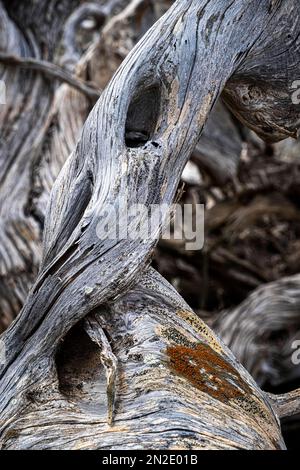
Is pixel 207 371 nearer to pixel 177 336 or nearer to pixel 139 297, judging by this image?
pixel 177 336

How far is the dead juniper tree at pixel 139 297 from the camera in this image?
1633 millimetres

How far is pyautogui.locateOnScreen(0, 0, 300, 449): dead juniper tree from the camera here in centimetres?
163

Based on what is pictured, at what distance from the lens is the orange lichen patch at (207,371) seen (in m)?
1.72

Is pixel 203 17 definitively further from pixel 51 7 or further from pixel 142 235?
pixel 51 7

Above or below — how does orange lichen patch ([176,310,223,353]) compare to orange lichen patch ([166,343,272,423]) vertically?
above

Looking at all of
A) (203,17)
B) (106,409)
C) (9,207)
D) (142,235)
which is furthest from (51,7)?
(106,409)

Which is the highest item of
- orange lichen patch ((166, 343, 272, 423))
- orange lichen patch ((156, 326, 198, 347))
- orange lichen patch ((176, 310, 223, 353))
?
orange lichen patch ((176, 310, 223, 353))

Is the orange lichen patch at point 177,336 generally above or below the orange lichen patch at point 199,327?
below

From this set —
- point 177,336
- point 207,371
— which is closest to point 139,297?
point 177,336

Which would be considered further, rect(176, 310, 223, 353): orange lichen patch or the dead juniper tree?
rect(176, 310, 223, 353): orange lichen patch

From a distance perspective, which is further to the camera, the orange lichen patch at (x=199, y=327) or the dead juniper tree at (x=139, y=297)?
the orange lichen patch at (x=199, y=327)

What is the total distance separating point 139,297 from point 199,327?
161 millimetres

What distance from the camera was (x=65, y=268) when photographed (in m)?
1.78

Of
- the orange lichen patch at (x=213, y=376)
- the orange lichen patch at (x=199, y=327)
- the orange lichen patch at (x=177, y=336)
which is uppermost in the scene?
the orange lichen patch at (x=199, y=327)
